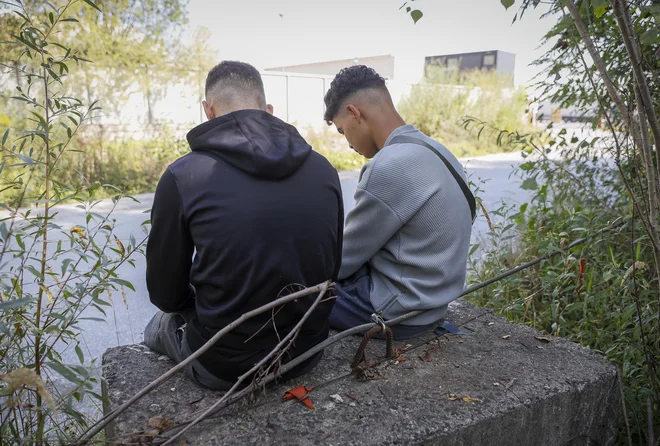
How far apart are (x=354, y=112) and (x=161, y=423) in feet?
5.08

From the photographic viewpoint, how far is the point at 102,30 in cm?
1093

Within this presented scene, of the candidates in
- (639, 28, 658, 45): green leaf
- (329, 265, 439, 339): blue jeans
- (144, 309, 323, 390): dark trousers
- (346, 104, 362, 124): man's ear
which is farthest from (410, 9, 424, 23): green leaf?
(144, 309, 323, 390): dark trousers

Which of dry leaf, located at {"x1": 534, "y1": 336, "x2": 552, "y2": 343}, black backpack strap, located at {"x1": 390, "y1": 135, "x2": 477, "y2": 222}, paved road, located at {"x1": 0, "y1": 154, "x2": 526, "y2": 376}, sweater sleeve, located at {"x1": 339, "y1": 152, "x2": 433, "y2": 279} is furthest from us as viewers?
paved road, located at {"x1": 0, "y1": 154, "x2": 526, "y2": 376}

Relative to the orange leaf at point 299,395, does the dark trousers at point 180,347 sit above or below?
above

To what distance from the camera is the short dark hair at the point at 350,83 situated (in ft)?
8.11

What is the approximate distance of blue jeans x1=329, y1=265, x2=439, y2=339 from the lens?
2.29 metres

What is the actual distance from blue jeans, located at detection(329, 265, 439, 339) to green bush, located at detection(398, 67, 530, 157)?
44.5 ft

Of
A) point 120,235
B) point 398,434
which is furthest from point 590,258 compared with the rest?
point 120,235

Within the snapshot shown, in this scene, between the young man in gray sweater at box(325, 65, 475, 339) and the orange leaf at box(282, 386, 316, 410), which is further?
the young man in gray sweater at box(325, 65, 475, 339)

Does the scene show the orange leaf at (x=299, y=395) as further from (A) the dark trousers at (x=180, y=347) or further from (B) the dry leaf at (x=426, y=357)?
(B) the dry leaf at (x=426, y=357)

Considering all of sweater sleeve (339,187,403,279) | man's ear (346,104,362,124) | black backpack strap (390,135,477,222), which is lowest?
sweater sleeve (339,187,403,279)

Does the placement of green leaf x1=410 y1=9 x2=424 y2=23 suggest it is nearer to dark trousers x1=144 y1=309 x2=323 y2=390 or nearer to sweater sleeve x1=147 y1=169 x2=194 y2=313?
sweater sleeve x1=147 y1=169 x2=194 y2=313

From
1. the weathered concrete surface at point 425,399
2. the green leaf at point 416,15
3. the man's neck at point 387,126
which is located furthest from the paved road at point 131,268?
the green leaf at point 416,15

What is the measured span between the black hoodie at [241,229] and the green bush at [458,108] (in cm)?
1412
